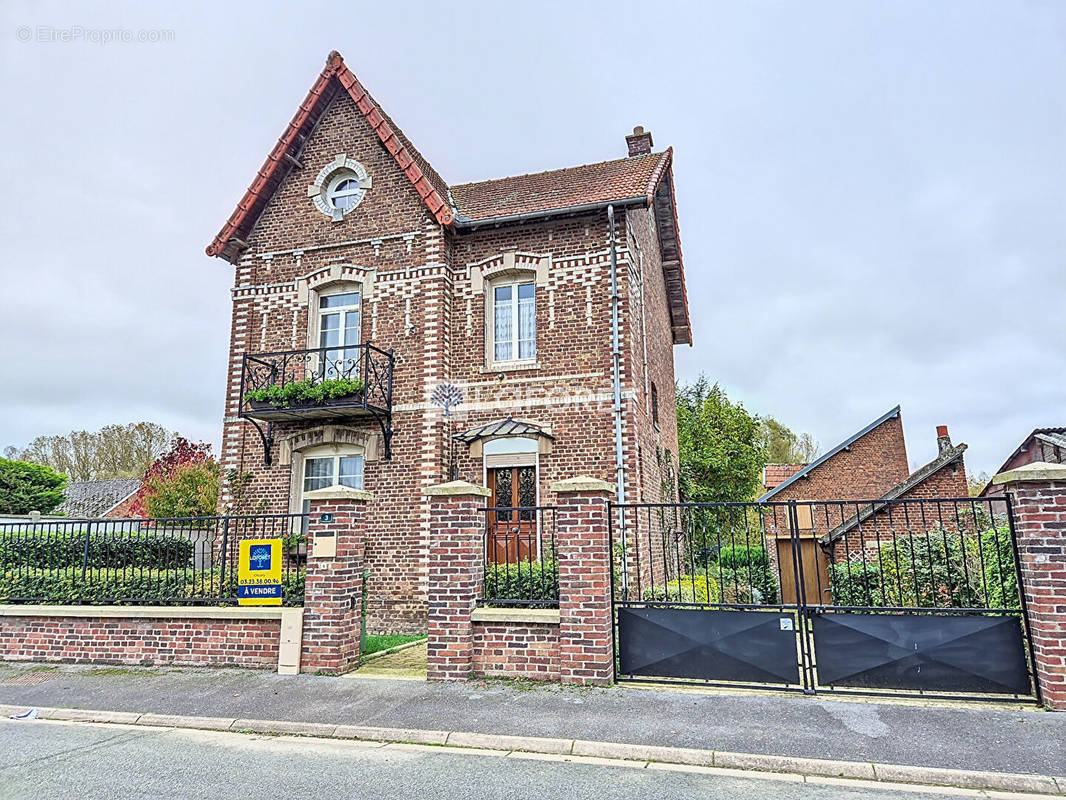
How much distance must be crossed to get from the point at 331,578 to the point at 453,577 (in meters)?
1.61

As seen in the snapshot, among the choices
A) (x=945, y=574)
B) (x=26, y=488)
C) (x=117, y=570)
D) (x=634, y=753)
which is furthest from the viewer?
(x=26, y=488)

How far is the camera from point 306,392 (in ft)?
42.8

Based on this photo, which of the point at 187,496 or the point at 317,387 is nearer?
the point at 317,387

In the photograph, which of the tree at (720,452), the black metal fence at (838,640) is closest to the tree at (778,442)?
the tree at (720,452)

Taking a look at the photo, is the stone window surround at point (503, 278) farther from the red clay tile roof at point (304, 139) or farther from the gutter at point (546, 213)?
the red clay tile roof at point (304, 139)

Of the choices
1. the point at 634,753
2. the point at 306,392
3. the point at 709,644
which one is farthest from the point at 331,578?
the point at 306,392

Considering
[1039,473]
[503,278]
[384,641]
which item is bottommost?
[384,641]

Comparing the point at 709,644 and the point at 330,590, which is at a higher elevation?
the point at 330,590

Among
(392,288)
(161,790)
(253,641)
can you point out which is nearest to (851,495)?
(392,288)

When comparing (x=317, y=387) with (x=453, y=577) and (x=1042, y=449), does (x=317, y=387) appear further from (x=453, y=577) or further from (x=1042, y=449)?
(x=1042, y=449)

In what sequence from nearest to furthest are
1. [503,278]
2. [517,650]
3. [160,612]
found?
[517,650] < [160,612] < [503,278]

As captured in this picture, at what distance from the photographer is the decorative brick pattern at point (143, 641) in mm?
8836

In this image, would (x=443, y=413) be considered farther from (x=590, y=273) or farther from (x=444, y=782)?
(x=444, y=782)

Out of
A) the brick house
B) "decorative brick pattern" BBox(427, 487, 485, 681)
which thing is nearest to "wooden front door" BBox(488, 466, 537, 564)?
the brick house
